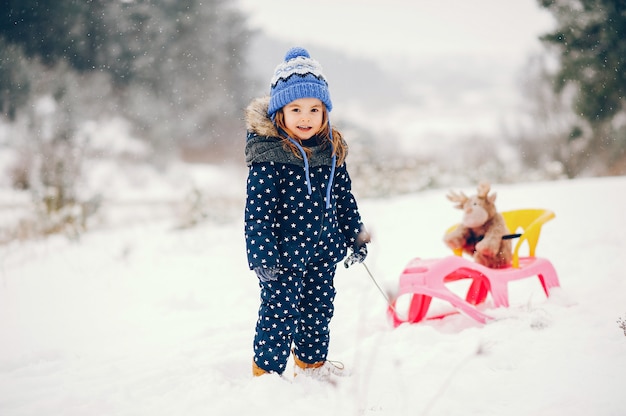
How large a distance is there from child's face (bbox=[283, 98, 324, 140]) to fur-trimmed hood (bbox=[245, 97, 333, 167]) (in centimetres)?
7

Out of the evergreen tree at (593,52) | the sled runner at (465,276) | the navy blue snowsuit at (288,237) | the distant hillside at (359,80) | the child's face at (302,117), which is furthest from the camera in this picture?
the distant hillside at (359,80)

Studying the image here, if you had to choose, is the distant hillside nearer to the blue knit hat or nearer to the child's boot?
the blue knit hat

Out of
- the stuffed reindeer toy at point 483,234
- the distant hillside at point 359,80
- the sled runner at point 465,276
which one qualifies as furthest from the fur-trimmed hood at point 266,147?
the distant hillside at point 359,80

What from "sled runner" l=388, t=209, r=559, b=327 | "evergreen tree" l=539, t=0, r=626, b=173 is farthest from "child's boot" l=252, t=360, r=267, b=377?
"evergreen tree" l=539, t=0, r=626, b=173

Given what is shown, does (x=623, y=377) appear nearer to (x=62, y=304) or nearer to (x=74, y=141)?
(x=62, y=304)

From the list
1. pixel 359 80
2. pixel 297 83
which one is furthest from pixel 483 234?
pixel 359 80

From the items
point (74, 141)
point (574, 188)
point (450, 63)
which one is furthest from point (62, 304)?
point (450, 63)

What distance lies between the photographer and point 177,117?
16.0m

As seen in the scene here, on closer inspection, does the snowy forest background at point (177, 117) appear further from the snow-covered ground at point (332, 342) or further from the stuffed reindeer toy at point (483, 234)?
the stuffed reindeer toy at point (483, 234)

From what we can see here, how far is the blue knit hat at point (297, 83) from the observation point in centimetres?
204

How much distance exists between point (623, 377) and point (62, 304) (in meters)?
3.67

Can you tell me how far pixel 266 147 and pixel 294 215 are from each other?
326 millimetres

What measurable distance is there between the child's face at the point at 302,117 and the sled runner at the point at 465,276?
1.15 metres

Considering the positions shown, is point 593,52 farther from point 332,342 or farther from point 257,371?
point 257,371
